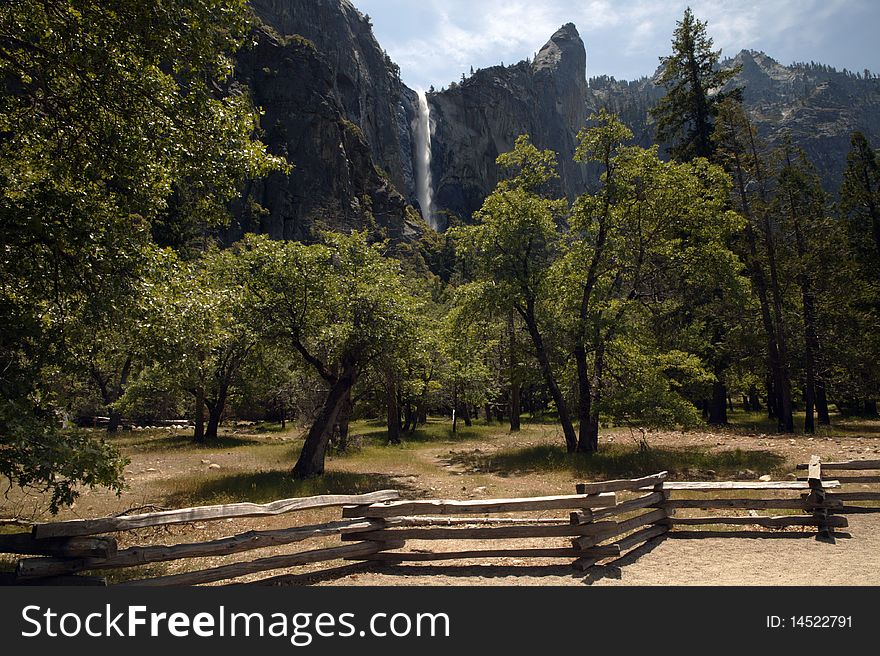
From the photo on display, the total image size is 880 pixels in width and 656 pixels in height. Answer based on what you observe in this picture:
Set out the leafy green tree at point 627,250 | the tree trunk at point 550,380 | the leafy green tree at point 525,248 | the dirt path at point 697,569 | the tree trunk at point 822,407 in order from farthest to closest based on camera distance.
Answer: the tree trunk at point 822,407 → the tree trunk at point 550,380 → the leafy green tree at point 525,248 → the leafy green tree at point 627,250 → the dirt path at point 697,569

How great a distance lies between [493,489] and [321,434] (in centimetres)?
625

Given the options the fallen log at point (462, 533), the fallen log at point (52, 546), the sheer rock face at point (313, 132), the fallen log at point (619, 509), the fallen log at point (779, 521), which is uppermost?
the sheer rock face at point (313, 132)

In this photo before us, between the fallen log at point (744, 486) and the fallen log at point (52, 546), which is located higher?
the fallen log at point (52, 546)

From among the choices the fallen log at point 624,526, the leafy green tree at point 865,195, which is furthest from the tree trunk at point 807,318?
the fallen log at point 624,526

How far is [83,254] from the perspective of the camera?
26.0 ft

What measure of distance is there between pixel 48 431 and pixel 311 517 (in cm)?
706

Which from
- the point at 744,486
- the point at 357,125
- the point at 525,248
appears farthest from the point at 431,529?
the point at 357,125

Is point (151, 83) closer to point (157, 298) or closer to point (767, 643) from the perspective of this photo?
point (157, 298)

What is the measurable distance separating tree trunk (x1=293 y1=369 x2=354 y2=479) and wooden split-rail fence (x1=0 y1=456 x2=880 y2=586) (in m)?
7.67

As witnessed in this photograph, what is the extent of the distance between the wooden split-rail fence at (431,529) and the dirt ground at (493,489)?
0.28 meters

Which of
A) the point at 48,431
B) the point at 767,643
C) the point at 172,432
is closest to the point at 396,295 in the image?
the point at 48,431

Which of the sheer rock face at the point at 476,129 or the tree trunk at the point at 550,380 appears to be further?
the sheer rock face at the point at 476,129

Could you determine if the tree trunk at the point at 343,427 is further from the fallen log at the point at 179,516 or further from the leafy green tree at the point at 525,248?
the fallen log at the point at 179,516

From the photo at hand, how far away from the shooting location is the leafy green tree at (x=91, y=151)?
300 inches
